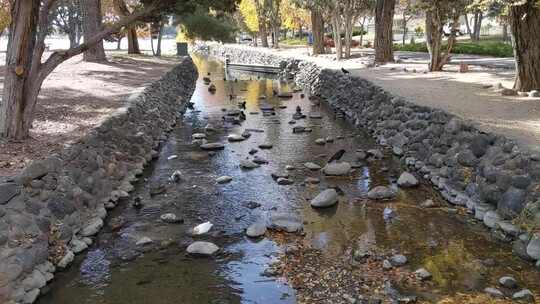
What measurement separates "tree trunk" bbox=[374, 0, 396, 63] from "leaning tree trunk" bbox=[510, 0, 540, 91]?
10063 millimetres

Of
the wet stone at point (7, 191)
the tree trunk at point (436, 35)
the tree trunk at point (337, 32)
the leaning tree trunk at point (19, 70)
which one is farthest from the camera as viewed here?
the tree trunk at point (337, 32)

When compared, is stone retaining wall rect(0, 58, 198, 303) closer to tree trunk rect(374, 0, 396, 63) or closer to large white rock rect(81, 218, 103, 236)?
large white rock rect(81, 218, 103, 236)

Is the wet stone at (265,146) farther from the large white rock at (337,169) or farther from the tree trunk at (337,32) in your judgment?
the tree trunk at (337,32)

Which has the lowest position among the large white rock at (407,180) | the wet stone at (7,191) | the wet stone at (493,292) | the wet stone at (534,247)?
the wet stone at (493,292)

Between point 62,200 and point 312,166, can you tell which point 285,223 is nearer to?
point 62,200

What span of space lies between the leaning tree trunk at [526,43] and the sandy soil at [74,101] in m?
10.1

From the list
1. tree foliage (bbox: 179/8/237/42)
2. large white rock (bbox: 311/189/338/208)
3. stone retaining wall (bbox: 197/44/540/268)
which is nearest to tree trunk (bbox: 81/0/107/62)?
stone retaining wall (bbox: 197/44/540/268)

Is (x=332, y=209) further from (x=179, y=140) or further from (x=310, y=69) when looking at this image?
(x=310, y=69)

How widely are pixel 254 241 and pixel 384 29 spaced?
18.1 meters

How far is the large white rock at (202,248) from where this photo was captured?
7.83 m

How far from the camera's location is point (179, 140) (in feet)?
50.7

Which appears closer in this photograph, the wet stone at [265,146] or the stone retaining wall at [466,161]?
the stone retaining wall at [466,161]

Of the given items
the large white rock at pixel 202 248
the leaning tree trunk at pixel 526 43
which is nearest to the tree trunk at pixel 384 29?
the leaning tree trunk at pixel 526 43

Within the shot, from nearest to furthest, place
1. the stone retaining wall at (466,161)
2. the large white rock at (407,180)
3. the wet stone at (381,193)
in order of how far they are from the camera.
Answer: the stone retaining wall at (466,161) < the wet stone at (381,193) < the large white rock at (407,180)
